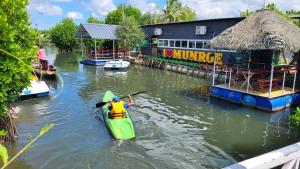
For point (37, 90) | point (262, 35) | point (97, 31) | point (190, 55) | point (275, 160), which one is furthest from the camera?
point (97, 31)

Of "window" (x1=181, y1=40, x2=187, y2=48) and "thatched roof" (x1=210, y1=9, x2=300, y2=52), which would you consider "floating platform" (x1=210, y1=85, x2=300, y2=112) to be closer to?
"thatched roof" (x1=210, y1=9, x2=300, y2=52)

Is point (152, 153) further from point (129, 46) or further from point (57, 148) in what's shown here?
point (129, 46)

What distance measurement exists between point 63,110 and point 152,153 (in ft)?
21.0

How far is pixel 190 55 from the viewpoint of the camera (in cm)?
2580

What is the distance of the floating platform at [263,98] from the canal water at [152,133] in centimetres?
41

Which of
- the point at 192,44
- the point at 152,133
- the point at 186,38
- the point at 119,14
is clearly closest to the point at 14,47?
the point at 152,133

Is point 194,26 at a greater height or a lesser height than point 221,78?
greater

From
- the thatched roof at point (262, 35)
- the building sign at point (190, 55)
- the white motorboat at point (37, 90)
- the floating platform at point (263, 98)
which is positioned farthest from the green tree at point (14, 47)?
the building sign at point (190, 55)

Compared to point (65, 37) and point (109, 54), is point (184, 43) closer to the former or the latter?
point (109, 54)

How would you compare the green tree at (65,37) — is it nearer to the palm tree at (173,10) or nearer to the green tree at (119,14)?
the green tree at (119,14)

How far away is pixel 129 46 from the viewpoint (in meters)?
32.2

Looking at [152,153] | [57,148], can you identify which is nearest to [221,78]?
[152,153]

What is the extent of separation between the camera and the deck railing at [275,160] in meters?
2.44

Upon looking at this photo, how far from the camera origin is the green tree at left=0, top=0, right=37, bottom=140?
19.7 feet
